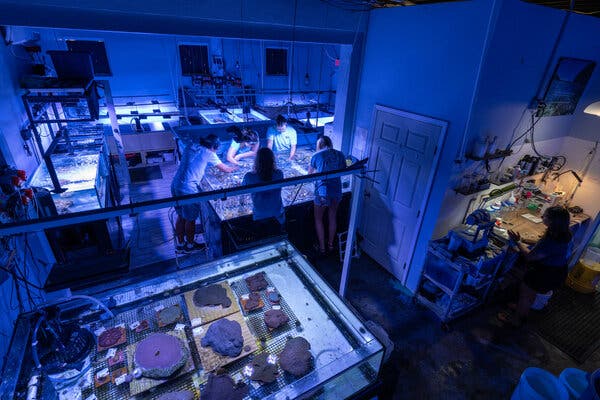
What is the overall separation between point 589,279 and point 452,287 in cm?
254

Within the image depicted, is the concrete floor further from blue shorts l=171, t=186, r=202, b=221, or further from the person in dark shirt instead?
blue shorts l=171, t=186, r=202, b=221

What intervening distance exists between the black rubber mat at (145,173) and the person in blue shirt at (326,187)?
4.89m

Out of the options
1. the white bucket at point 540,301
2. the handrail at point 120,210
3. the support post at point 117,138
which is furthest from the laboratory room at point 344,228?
the support post at point 117,138

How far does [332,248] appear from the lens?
5.08 meters

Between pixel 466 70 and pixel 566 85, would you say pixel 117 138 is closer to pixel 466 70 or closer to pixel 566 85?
pixel 466 70

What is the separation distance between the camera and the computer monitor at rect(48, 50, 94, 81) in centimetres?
407

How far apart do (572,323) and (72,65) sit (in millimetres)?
7492

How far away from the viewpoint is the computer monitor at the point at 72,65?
13.3 feet

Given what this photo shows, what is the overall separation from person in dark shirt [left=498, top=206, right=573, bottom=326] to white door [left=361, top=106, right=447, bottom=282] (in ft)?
4.01

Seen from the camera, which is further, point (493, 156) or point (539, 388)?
point (493, 156)

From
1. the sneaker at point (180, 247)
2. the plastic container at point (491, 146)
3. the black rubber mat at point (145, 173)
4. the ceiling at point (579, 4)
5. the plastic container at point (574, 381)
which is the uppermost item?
the ceiling at point (579, 4)

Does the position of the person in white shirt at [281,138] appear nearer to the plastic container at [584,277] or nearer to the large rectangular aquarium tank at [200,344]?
the large rectangular aquarium tank at [200,344]

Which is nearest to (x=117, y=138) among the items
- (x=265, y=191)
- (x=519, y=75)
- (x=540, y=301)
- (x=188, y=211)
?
(x=188, y=211)

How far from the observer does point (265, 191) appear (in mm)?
3828
